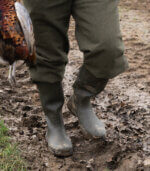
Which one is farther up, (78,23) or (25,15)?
(25,15)

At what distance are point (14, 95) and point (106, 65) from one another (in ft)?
4.51

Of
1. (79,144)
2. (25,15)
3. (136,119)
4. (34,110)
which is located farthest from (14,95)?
(25,15)

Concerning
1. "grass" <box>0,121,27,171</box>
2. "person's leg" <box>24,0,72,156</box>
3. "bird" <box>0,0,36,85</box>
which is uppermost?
"bird" <box>0,0,36,85</box>

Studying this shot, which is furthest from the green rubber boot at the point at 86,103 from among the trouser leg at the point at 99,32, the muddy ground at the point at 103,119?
the trouser leg at the point at 99,32

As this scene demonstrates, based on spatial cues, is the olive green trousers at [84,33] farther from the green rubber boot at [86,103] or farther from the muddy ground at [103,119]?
the muddy ground at [103,119]

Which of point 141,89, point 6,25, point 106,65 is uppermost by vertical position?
point 6,25

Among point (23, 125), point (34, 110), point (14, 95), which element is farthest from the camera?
point (14, 95)

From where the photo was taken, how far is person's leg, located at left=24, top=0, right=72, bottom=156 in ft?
5.76

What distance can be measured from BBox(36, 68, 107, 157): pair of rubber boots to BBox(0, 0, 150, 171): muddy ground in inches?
3.4

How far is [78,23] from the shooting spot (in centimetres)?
180

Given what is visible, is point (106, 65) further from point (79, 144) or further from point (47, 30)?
point (79, 144)

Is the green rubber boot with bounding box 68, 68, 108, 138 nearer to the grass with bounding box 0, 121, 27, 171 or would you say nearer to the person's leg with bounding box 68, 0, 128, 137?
the person's leg with bounding box 68, 0, 128, 137

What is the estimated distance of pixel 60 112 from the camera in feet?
7.56

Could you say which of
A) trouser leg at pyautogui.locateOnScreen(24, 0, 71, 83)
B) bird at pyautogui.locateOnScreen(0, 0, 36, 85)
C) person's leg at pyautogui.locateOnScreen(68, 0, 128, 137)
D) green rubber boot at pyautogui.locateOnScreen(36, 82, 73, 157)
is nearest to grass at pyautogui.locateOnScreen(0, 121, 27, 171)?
green rubber boot at pyautogui.locateOnScreen(36, 82, 73, 157)
